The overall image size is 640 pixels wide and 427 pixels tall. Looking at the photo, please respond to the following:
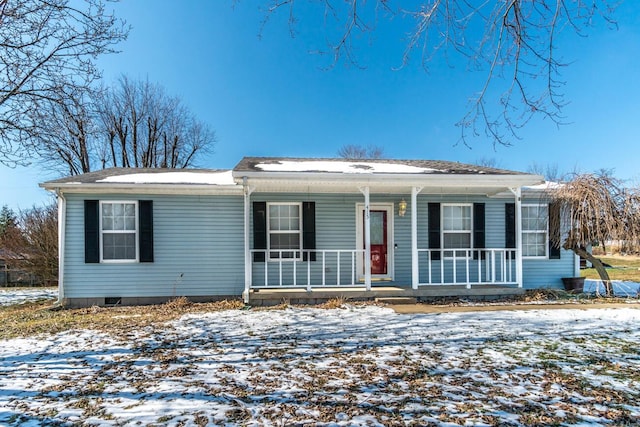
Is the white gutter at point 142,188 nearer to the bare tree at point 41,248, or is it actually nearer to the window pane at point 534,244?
the bare tree at point 41,248

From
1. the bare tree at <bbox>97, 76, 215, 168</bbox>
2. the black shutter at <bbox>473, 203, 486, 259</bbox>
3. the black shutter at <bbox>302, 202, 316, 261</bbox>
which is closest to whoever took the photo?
the black shutter at <bbox>302, 202, 316, 261</bbox>

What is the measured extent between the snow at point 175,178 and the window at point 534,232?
7716 mm

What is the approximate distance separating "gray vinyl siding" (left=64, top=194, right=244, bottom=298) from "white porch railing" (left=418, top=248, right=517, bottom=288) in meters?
4.68

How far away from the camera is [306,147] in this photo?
24.3 m

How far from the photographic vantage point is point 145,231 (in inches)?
327

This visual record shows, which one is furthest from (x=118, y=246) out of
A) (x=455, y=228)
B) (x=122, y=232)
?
(x=455, y=228)

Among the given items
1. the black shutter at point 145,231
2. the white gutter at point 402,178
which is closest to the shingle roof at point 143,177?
the black shutter at point 145,231

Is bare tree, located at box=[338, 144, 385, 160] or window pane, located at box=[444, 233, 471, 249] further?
bare tree, located at box=[338, 144, 385, 160]

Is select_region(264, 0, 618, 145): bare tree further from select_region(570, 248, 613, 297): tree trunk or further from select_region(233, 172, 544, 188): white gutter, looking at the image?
select_region(570, 248, 613, 297): tree trunk

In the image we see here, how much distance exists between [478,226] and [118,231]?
885 cm

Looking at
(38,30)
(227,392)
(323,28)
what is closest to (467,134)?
(323,28)

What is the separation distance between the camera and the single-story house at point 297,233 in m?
8.01

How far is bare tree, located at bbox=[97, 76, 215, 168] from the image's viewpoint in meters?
20.8

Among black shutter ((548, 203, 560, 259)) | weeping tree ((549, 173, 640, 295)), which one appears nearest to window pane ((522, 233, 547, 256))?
black shutter ((548, 203, 560, 259))
